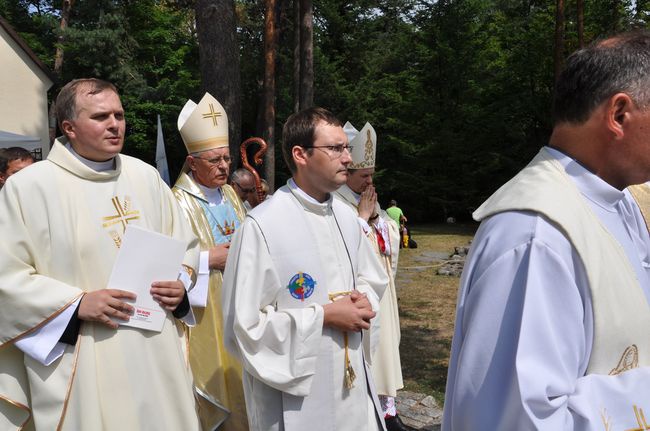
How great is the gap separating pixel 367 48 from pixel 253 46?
6390 mm

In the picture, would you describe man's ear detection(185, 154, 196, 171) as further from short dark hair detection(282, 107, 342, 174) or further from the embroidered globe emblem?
the embroidered globe emblem

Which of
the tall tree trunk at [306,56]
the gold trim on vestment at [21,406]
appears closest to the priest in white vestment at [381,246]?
the gold trim on vestment at [21,406]

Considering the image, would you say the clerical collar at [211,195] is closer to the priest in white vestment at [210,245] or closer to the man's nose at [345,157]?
the priest in white vestment at [210,245]

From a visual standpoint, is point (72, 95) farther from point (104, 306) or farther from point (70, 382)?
point (70, 382)

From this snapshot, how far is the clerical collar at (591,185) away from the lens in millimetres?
1434

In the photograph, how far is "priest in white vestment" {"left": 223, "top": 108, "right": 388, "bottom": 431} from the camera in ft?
8.45

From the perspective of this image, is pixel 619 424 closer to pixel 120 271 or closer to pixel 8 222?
pixel 120 271

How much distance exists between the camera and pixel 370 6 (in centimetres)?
2781

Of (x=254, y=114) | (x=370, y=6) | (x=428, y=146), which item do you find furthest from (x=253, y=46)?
(x=428, y=146)

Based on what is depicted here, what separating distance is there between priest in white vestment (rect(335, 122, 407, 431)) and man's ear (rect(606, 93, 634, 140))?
3102mm

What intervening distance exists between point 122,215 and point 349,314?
121cm

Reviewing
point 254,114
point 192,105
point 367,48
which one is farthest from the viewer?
point 367,48

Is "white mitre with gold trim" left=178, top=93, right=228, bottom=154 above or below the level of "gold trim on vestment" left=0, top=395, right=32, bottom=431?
above

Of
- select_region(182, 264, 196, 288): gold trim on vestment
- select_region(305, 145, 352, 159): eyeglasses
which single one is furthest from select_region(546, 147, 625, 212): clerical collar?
select_region(182, 264, 196, 288): gold trim on vestment
